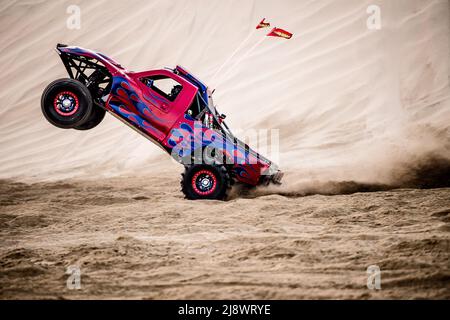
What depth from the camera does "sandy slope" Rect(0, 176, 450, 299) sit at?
4.06 m

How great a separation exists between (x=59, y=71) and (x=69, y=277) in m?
13.3

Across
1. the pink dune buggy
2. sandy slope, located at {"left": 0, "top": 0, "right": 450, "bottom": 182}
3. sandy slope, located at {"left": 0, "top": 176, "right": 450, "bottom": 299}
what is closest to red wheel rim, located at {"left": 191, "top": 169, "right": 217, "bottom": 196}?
the pink dune buggy

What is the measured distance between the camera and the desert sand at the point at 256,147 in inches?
174

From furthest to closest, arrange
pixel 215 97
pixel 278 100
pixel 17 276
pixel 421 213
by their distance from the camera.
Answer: pixel 215 97
pixel 278 100
pixel 421 213
pixel 17 276

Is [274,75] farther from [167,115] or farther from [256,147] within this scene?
[167,115]

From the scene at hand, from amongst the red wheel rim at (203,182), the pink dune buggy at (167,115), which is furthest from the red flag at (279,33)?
the red wheel rim at (203,182)

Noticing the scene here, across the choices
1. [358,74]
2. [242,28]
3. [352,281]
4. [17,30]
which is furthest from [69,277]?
[17,30]

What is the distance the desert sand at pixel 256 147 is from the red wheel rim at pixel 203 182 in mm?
371

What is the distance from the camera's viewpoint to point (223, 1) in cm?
1736

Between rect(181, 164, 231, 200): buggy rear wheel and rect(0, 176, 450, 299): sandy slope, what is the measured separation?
266 millimetres

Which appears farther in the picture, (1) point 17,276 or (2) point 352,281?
(1) point 17,276

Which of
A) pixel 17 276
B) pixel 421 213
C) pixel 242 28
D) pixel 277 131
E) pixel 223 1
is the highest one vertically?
pixel 223 1

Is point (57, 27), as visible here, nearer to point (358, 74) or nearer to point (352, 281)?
point (358, 74)

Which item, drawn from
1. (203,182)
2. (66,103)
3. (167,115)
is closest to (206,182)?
(203,182)
